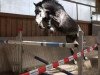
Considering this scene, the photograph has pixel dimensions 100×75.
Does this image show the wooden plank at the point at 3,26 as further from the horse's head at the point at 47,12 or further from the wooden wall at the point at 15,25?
the horse's head at the point at 47,12

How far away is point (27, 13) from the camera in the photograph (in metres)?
6.84

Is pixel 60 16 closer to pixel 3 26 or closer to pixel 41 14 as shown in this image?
pixel 41 14

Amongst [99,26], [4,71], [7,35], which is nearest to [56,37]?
[7,35]

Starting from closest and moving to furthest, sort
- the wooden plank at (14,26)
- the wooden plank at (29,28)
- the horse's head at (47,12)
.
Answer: the horse's head at (47,12)
the wooden plank at (14,26)
the wooden plank at (29,28)

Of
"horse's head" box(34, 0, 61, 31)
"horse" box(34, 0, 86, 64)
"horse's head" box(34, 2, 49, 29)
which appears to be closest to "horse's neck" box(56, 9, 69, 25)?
"horse" box(34, 0, 86, 64)

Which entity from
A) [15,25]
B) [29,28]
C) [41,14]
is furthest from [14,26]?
[41,14]

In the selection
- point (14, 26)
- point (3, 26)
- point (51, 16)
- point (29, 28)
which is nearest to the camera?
point (51, 16)

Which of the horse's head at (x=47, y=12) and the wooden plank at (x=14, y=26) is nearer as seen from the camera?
the horse's head at (x=47, y=12)

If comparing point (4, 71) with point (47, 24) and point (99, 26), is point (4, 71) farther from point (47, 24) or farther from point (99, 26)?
point (99, 26)

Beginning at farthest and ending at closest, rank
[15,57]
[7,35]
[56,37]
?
[56,37]
[7,35]
[15,57]

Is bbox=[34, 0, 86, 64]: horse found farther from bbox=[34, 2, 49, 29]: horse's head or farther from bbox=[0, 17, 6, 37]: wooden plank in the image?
bbox=[0, 17, 6, 37]: wooden plank

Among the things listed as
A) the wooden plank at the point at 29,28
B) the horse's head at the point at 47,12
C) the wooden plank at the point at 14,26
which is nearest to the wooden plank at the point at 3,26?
the wooden plank at the point at 14,26

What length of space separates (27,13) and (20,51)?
207 centimetres

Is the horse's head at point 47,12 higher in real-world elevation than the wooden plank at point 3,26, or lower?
higher
